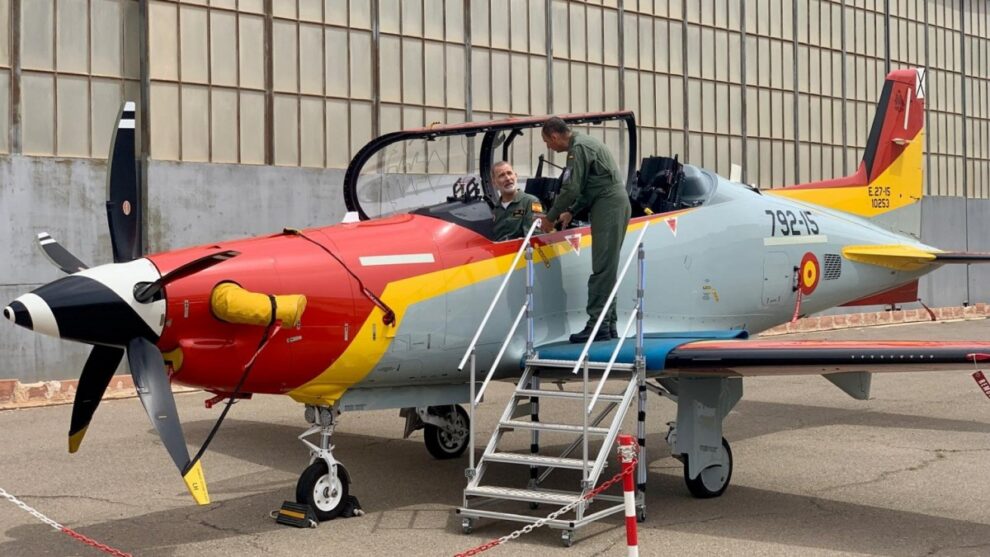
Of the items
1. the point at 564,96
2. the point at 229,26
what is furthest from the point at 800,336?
the point at 229,26

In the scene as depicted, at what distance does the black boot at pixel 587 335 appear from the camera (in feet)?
29.3

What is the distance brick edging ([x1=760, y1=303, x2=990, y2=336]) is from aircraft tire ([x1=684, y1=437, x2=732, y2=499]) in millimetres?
13681

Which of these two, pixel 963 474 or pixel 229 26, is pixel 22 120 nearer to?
pixel 229 26

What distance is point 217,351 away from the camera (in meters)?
7.26

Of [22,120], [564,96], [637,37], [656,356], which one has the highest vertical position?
[637,37]

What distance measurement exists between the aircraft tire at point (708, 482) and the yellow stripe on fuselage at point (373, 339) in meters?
2.43

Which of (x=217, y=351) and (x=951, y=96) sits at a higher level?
(x=951, y=96)

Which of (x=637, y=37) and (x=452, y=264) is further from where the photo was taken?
(x=637, y=37)

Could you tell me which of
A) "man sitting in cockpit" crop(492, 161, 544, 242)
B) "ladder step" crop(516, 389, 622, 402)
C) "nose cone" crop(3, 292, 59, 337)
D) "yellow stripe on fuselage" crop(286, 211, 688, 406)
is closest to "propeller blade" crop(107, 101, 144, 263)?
"nose cone" crop(3, 292, 59, 337)

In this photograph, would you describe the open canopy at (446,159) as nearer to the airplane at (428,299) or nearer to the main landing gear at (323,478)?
the airplane at (428,299)

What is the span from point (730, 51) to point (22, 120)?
1782 centimetres

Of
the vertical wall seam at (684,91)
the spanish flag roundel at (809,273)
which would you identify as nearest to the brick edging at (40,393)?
the spanish flag roundel at (809,273)

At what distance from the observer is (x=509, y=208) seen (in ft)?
29.2

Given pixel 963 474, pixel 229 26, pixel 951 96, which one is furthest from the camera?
pixel 951 96
